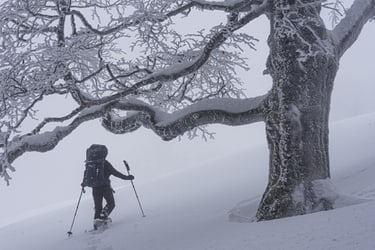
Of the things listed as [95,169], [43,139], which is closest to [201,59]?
[43,139]

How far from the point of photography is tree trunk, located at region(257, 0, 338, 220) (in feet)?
20.3

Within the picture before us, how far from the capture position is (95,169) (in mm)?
9562

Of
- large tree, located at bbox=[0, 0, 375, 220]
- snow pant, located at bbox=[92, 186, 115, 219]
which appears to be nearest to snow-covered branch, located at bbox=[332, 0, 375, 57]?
large tree, located at bbox=[0, 0, 375, 220]

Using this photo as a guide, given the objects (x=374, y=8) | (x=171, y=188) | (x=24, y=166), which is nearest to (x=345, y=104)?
(x=171, y=188)

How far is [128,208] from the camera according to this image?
12039mm

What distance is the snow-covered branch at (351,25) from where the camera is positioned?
713 centimetres

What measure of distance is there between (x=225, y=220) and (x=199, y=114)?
177 centimetres

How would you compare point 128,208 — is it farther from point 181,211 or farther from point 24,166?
point 24,166

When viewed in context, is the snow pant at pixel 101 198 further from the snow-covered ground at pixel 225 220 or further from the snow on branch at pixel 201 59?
the snow on branch at pixel 201 59

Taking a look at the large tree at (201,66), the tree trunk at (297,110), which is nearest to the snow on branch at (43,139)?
the large tree at (201,66)

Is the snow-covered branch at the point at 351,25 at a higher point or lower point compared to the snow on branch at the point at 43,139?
higher

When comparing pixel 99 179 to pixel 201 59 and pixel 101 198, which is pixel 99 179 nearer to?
pixel 101 198

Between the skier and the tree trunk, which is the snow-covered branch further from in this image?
the skier

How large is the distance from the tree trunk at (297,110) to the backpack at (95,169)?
14.3 feet
